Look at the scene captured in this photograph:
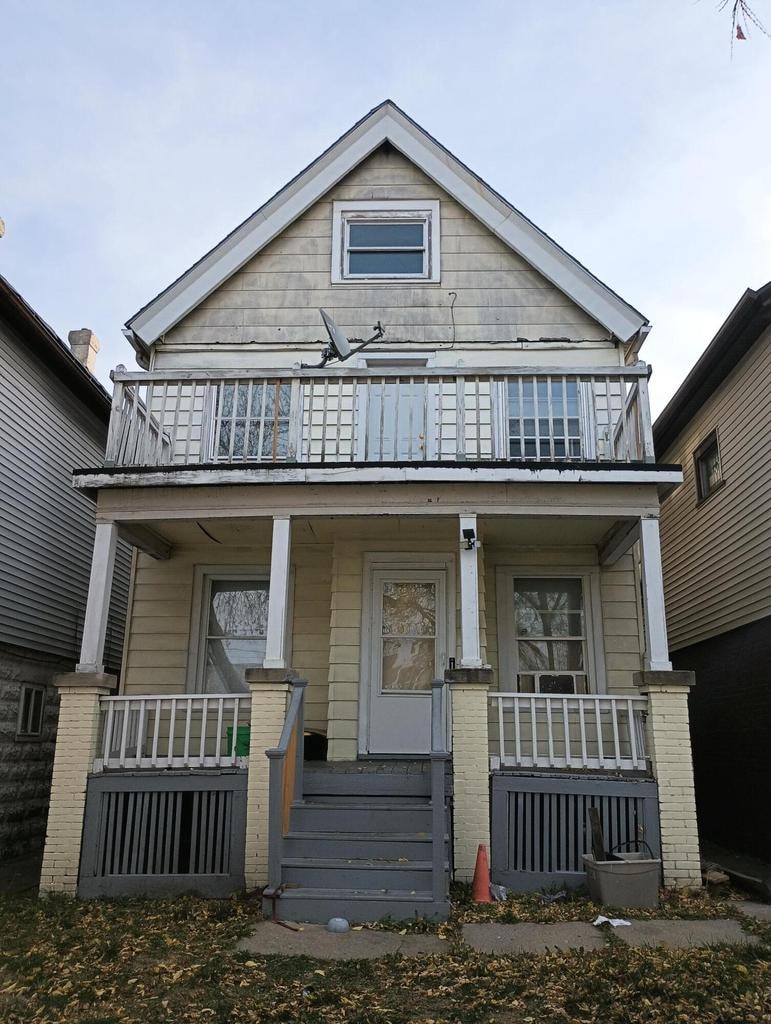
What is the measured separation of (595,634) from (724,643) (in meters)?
2.38

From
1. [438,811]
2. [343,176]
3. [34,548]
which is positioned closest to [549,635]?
[438,811]

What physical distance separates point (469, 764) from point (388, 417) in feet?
13.1

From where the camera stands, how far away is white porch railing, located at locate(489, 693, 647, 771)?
7719 mm

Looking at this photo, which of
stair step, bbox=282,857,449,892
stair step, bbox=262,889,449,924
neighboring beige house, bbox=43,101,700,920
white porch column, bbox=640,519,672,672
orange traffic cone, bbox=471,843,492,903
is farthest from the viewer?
white porch column, bbox=640,519,672,672

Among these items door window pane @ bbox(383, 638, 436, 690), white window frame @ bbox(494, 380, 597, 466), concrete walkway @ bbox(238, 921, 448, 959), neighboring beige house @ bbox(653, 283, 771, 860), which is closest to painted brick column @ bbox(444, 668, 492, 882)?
concrete walkway @ bbox(238, 921, 448, 959)

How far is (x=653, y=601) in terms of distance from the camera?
7871 millimetres

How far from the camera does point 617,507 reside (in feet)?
26.9

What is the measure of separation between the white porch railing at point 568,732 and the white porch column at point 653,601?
0.40 metres

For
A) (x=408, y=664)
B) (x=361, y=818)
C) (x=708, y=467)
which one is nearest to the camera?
(x=361, y=818)

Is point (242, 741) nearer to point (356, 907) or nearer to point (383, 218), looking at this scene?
point (356, 907)

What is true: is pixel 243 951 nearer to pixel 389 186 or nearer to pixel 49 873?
pixel 49 873

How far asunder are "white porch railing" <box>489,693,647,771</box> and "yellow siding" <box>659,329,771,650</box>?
2.37 meters

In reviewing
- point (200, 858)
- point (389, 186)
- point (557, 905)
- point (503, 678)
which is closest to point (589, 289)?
point (389, 186)

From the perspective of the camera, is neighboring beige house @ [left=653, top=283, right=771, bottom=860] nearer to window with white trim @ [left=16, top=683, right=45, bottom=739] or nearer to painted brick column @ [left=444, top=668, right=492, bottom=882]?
painted brick column @ [left=444, top=668, right=492, bottom=882]
